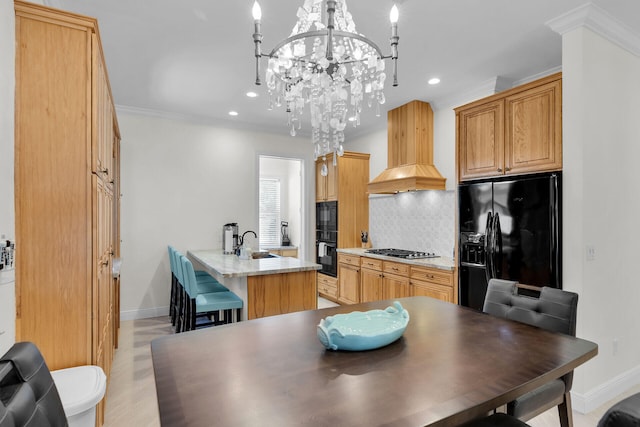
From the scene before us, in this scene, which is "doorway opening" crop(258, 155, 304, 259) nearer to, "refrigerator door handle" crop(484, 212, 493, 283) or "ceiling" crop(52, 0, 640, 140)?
"ceiling" crop(52, 0, 640, 140)

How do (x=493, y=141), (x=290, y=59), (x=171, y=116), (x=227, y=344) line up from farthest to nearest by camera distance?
(x=171, y=116)
(x=493, y=141)
(x=290, y=59)
(x=227, y=344)

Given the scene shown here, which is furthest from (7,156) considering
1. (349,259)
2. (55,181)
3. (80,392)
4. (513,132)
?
(349,259)

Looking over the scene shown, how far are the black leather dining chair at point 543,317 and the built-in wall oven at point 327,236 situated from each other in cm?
336

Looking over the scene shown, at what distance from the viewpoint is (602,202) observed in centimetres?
251

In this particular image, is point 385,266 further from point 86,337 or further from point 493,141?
point 86,337

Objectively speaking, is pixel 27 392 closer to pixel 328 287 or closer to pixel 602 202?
pixel 602 202

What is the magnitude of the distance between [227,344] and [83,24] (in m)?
1.72

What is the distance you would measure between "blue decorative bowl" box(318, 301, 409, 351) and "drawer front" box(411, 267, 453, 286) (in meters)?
1.95

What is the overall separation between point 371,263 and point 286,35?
2.93 m

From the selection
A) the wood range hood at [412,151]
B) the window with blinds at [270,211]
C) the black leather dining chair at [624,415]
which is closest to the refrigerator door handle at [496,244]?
the wood range hood at [412,151]

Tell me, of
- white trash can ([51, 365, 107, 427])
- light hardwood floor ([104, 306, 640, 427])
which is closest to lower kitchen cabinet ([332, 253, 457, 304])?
light hardwood floor ([104, 306, 640, 427])

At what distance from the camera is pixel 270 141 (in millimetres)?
5520

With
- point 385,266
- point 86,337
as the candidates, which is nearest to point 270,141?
point 385,266

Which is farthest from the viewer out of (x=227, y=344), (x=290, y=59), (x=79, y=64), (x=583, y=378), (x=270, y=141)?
(x=270, y=141)
